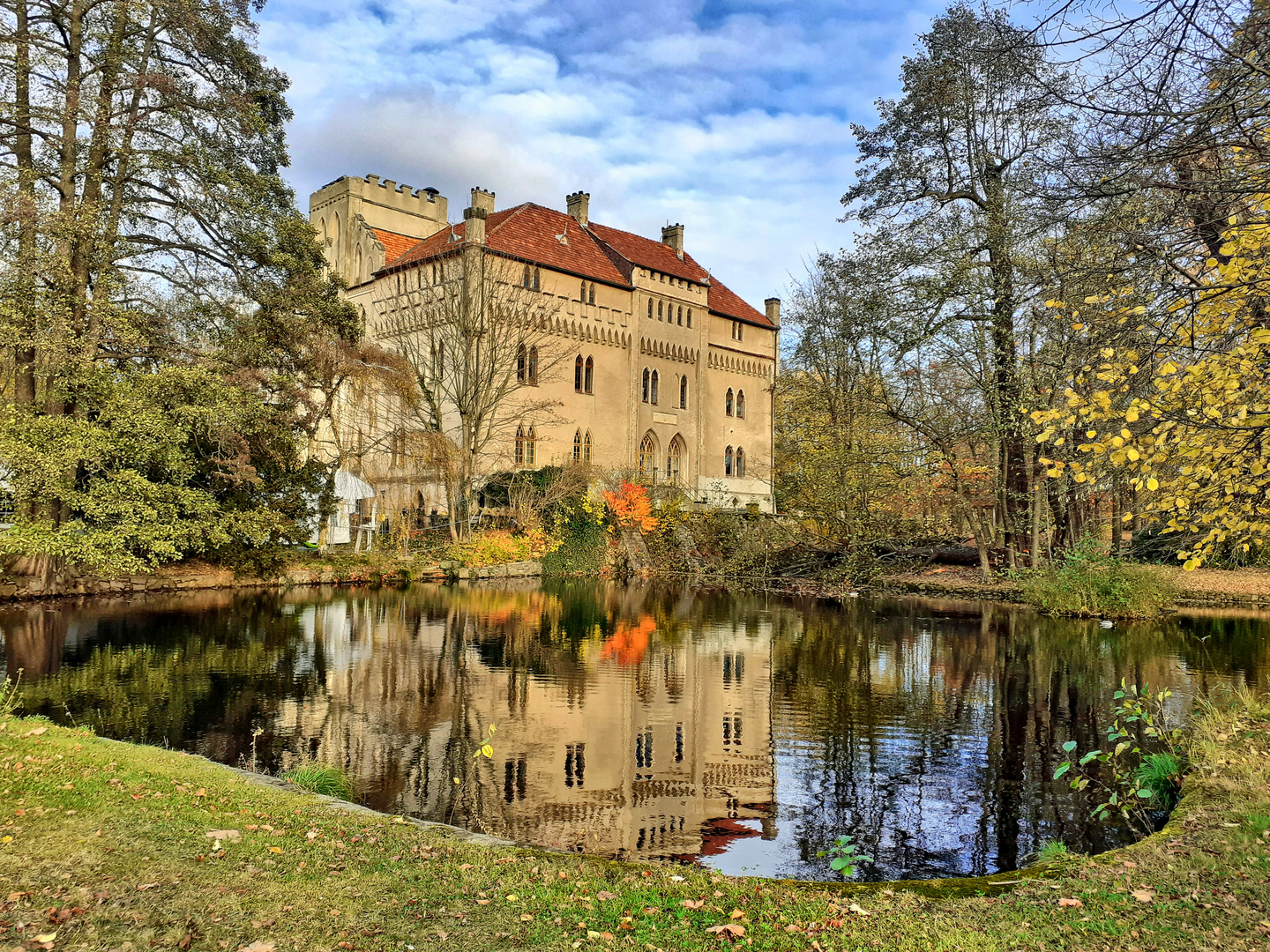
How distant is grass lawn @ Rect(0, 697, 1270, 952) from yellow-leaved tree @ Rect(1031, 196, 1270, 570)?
7.18 ft

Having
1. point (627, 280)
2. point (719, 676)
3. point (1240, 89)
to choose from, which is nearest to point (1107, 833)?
point (1240, 89)

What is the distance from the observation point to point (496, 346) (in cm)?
3180

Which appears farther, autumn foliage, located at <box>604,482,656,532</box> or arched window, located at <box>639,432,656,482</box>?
arched window, located at <box>639,432,656,482</box>

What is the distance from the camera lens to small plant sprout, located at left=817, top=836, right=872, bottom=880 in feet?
16.6

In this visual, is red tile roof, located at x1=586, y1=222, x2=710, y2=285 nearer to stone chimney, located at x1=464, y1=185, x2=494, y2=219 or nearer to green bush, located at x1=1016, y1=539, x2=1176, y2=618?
stone chimney, located at x1=464, y1=185, x2=494, y2=219

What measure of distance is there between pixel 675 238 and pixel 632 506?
2208 centimetres

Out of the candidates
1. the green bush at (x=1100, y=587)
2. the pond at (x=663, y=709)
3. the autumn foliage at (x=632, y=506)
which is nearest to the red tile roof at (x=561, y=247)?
the autumn foliage at (x=632, y=506)

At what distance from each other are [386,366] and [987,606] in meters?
18.5

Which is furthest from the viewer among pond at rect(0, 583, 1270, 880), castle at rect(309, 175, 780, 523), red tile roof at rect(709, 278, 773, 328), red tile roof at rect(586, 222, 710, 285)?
red tile roof at rect(709, 278, 773, 328)

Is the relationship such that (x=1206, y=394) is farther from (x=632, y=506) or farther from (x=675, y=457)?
(x=675, y=457)

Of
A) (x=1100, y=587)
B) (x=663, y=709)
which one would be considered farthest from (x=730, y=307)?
(x=663, y=709)

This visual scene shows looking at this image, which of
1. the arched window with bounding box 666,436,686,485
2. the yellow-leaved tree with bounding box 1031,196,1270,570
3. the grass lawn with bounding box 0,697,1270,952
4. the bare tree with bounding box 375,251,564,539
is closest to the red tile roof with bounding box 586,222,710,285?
the bare tree with bounding box 375,251,564,539

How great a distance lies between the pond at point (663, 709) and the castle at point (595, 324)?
17.1m

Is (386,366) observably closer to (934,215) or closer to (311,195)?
(934,215)
